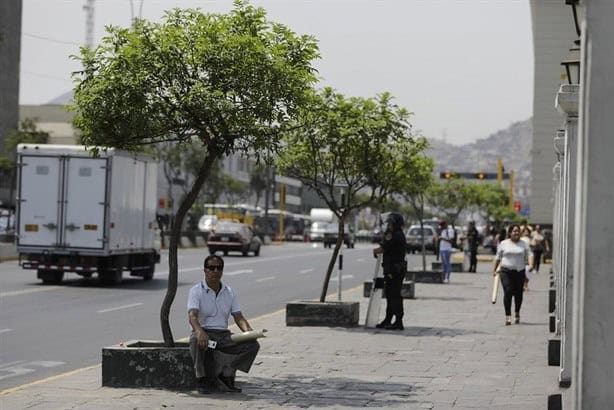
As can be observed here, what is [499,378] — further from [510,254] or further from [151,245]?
[151,245]

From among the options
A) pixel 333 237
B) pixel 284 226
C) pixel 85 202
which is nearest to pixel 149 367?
pixel 85 202

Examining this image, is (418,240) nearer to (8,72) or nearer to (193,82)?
(8,72)

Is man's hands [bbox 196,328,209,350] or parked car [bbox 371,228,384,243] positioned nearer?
man's hands [bbox 196,328,209,350]

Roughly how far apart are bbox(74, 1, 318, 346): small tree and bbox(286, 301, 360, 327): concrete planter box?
7.09m

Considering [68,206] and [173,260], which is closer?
[173,260]

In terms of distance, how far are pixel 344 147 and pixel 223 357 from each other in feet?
33.4

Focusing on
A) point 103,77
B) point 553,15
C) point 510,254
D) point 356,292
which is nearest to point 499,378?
point 103,77

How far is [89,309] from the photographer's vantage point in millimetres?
24484

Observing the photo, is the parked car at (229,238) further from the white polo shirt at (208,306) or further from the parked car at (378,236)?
the white polo shirt at (208,306)

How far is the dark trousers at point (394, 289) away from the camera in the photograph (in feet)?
67.0

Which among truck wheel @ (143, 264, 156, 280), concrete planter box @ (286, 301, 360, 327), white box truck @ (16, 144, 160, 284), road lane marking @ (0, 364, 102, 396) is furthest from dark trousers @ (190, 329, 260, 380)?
truck wheel @ (143, 264, 156, 280)

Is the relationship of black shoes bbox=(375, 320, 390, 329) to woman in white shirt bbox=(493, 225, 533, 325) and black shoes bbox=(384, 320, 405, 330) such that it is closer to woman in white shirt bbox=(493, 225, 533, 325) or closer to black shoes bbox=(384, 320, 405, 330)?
black shoes bbox=(384, 320, 405, 330)

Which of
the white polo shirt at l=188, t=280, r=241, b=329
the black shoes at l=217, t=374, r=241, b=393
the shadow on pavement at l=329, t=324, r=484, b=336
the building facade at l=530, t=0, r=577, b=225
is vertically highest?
the building facade at l=530, t=0, r=577, b=225

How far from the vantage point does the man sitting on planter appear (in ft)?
40.2
